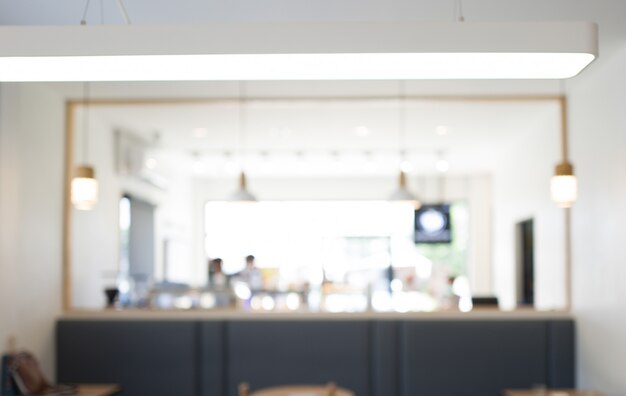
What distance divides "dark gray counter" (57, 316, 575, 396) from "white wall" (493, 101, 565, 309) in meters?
1.06

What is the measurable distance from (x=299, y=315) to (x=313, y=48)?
514cm

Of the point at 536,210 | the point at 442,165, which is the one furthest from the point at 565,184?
the point at 442,165

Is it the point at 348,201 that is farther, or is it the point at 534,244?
the point at 348,201

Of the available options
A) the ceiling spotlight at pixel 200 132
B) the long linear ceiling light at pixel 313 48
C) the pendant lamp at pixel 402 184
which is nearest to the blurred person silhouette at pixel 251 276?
the ceiling spotlight at pixel 200 132

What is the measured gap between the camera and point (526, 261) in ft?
33.3

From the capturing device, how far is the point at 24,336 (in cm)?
651

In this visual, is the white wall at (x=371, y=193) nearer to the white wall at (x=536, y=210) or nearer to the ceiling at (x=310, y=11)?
the white wall at (x=536, y=210)

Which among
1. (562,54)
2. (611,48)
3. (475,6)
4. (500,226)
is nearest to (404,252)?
(500,226)

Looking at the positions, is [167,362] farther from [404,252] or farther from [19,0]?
[404,252]

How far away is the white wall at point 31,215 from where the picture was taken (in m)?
6.02

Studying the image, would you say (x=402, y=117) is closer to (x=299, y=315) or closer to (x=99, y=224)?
(x=299, y=315)

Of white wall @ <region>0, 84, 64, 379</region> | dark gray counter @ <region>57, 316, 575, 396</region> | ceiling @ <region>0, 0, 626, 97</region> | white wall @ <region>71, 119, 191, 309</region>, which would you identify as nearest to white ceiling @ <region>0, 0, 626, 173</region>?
ceiling @ <region>0, 0, 626, 97</region>

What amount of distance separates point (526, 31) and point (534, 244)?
7.32 m

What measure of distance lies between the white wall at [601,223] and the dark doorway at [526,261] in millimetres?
2623
